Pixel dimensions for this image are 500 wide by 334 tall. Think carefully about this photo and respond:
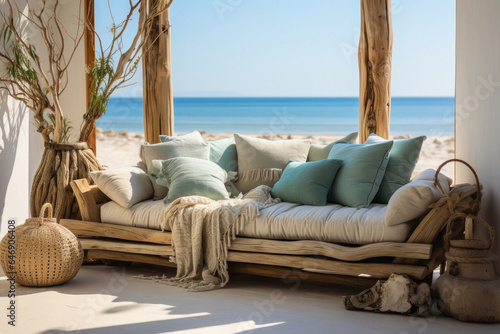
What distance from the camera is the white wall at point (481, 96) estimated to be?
3211 mm

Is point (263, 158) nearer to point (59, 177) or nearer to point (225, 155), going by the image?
point (225, 155)

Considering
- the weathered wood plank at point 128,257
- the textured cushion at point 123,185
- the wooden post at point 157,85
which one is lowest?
the weathered wood plank at point 128,257

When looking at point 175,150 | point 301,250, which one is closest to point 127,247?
point 175,150

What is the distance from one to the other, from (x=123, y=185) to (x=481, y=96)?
244 centimetres

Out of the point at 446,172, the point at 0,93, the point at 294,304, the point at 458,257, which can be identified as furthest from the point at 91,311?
the point at 446,172

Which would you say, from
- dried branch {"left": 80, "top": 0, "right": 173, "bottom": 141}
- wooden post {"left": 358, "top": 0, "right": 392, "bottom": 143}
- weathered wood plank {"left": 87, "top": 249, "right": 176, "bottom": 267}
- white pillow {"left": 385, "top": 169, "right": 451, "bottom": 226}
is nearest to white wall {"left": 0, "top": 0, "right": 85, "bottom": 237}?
dried branch {"left": 80, "top": 0, "right": 173, "bottom": 141}

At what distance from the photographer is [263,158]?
4289mm

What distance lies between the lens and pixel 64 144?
14.4 ft

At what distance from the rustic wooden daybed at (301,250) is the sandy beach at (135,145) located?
14.6 m

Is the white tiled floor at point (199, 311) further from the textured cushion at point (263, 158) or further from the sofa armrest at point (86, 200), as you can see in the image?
the textured cushion at point (263, 158)

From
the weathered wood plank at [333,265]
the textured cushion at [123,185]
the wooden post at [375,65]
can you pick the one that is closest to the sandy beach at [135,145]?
the wooden post at [375,65]

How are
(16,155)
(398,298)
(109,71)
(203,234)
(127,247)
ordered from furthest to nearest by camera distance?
(16,155) < (109,71) < (127,247) < (203,234) < (398,298)

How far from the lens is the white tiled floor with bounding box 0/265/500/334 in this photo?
2.77m

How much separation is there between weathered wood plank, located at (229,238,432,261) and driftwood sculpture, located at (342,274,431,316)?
0.46 ft
